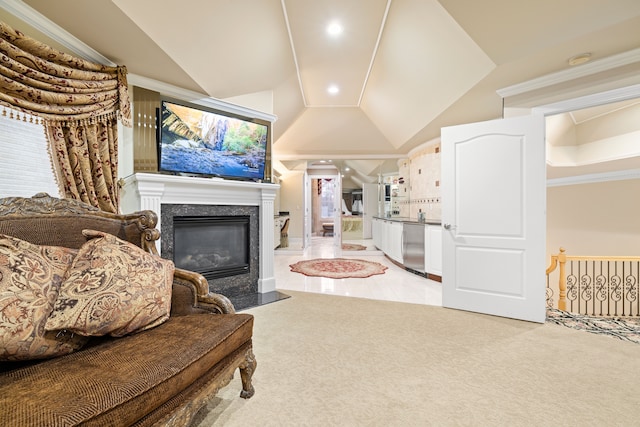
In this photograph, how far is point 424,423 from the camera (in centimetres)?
141

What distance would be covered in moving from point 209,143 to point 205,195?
0.58m

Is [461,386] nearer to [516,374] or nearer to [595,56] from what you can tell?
[516,374]

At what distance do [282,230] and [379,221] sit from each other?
2605 millimetres

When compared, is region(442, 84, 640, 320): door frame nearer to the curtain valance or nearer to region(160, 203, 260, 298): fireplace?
region(160, 203, 260, 298): fireplace

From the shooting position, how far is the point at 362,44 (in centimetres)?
355

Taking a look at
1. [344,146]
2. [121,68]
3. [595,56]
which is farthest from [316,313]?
[344,146]

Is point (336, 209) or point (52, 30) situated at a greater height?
point (52, 30)

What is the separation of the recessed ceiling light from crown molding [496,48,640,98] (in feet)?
6.03

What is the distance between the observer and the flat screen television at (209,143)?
294cm

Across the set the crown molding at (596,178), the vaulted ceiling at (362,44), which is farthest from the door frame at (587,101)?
the crown molding at (596,178)

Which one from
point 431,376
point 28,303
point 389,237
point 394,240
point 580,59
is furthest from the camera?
point 389,237

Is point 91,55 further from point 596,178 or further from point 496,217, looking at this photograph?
point 596,178

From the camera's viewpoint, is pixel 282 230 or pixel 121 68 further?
pixel 282 230

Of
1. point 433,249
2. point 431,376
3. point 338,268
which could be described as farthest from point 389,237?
point 431,376
